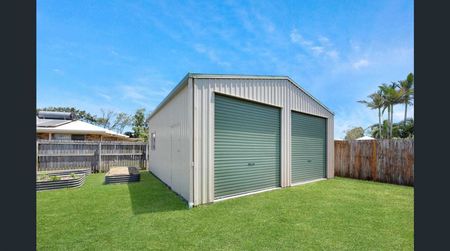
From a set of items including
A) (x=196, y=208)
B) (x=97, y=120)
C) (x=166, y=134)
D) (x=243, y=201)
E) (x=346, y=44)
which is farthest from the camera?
(x=97, y=120)

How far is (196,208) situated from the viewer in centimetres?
519

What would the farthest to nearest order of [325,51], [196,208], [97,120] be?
[97,120] → [325,51] → [196,208]

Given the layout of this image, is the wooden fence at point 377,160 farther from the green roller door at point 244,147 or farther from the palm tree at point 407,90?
the palm tree at point 407,90

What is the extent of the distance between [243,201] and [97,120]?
134 feet

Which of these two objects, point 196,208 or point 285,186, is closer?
point 196,208

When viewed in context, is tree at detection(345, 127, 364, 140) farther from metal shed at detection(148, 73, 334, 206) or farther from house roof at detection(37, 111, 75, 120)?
house roof at detection(37, 111, 75, 120)

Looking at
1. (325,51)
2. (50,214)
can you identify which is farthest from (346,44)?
(50,214)

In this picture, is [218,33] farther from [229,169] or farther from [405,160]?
[405,160]

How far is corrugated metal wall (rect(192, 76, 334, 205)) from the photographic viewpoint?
5477mm

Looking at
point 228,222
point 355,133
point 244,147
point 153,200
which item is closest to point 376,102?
point 355,133

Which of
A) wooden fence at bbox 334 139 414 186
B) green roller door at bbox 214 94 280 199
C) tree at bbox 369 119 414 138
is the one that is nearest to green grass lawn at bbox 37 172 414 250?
green roller door at bbox 214 94 280 199

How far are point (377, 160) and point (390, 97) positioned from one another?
18.8 m

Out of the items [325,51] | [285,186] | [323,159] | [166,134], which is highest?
[325,51]

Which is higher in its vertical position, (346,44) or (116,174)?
(346,44)
